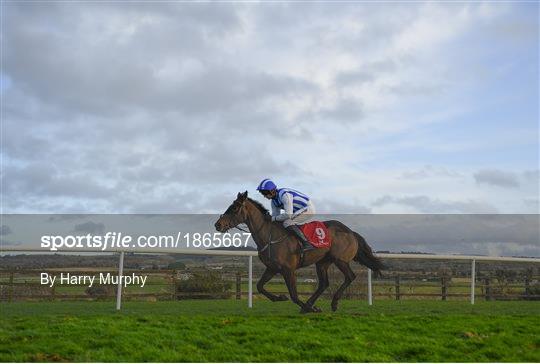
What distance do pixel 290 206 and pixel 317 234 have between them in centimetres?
67

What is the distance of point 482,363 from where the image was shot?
261 inches

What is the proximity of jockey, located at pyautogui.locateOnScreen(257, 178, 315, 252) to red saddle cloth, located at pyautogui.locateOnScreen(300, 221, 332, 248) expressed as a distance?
8 cm

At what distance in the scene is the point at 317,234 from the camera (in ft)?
31.7

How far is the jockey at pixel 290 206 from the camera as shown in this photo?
9289 millimetres

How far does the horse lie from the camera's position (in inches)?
373

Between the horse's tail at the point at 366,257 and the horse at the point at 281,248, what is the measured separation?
396 millimetres

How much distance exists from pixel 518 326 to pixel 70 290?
11658 mm

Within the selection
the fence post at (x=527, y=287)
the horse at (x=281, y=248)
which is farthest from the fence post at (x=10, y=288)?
the fence post at (x=527, y=287)

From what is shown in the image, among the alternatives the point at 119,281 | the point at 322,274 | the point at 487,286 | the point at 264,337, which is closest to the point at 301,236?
the point at 322,274

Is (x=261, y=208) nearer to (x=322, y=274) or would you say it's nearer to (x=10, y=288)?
(x=322, y=274)

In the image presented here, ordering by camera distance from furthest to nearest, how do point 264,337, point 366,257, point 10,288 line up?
point 10,288
point 366,257
point 264,337

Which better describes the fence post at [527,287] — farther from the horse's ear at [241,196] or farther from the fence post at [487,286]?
the horse's ear at [241,196]

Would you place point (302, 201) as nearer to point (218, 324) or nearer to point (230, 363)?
point (218, 324)

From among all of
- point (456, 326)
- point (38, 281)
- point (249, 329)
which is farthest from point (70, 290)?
point (456, 326)
